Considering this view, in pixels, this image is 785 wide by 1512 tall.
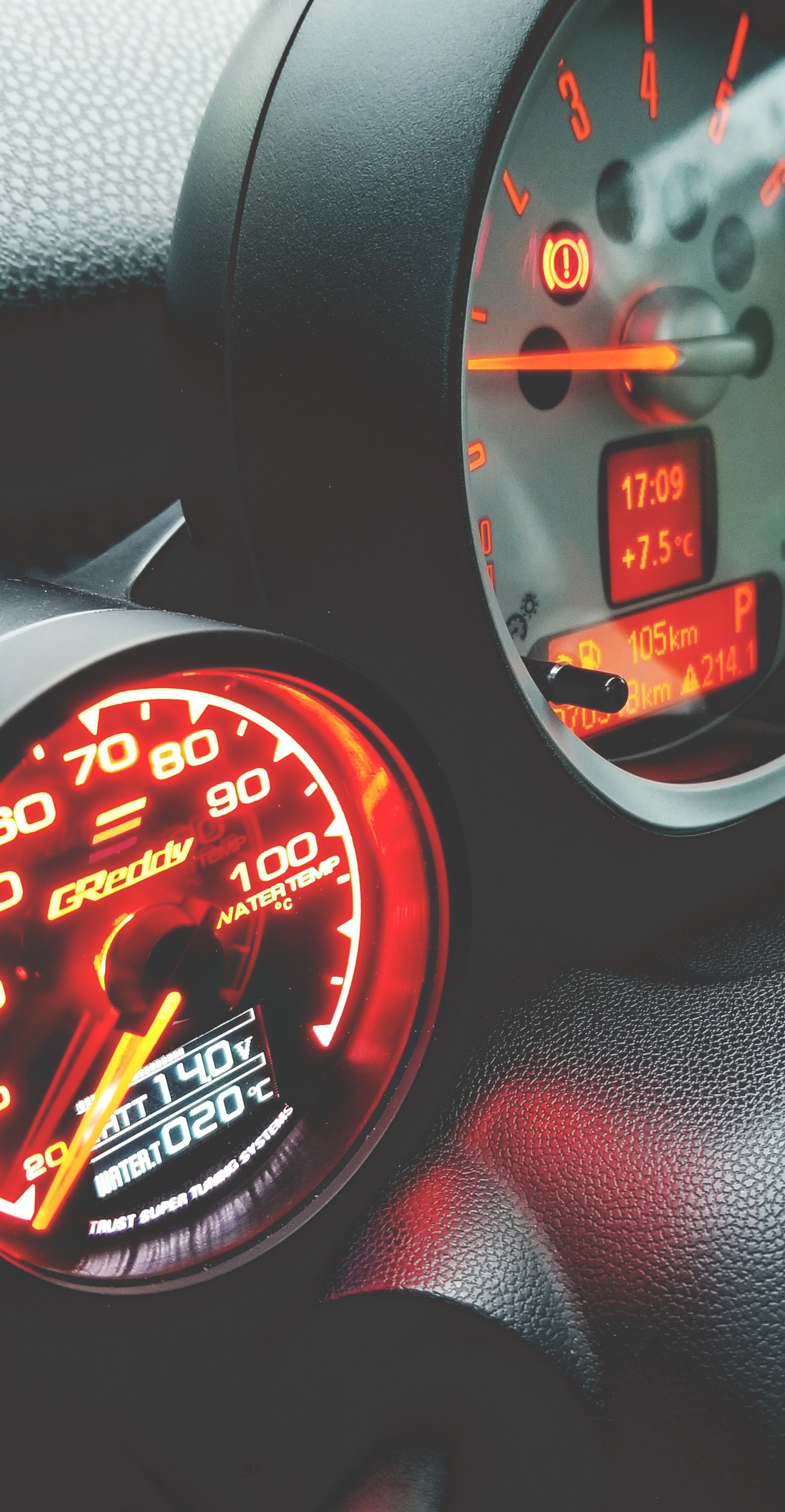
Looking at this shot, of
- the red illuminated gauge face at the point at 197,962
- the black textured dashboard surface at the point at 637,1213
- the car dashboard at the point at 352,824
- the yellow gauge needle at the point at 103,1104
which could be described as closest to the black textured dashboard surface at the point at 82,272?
the car dashboard at the point at 352,824

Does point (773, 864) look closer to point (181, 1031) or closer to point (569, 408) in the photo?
point (569, 408)

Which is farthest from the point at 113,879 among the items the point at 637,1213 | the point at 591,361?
the point at 591,361

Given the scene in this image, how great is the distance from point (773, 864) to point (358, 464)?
1.73ft

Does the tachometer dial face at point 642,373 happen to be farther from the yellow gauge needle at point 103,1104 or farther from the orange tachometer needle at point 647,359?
the yellow gauge needle at point 103,1104

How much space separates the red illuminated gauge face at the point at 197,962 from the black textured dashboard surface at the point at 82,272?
217 millimetres

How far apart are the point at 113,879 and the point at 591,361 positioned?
0.52 meters

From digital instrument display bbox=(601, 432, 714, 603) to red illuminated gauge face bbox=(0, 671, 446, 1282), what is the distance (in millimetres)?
354

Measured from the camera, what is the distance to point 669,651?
1111 mm

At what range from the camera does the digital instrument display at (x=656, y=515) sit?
1028 millimetres

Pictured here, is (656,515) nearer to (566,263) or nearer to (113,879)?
(566,263)

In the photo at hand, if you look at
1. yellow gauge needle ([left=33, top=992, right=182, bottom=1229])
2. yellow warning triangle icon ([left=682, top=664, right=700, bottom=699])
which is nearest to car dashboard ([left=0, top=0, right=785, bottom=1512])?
yellow gauge needle ([left=33, top=992, right=182, bottom=1229])

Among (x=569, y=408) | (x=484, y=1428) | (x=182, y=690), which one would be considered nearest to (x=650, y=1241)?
(x=484, y=1428)

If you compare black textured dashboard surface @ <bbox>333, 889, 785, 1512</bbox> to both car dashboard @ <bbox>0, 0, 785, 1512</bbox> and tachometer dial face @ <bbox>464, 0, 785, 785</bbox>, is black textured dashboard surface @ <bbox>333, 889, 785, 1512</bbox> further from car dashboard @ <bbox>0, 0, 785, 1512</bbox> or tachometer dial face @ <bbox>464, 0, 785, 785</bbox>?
tachometer dial face @ <bbox>464, 0, 785, 785</bbox>

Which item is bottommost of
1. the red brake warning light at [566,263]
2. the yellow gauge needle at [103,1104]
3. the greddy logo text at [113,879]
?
the yellow gauge needle at [103,1104]
